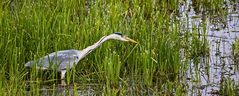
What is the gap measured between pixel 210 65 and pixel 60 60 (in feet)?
6.20

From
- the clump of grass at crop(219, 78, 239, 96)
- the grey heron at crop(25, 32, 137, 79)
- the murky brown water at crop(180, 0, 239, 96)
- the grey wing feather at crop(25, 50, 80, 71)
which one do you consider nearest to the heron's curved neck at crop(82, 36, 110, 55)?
the grey heron at crop(25, 32, 137, 79)

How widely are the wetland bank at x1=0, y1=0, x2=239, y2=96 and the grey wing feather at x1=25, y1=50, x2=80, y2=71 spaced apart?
10cm

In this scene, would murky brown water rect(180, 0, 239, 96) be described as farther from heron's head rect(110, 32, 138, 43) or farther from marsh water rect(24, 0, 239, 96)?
heron's head rect(110, 32, 138, 43)

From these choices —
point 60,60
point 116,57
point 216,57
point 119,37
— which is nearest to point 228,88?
point 116,57

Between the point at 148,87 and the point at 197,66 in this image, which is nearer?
the point at 148,87

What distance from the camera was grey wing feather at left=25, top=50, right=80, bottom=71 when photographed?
6.88 m

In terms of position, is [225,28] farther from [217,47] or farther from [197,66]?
[197,66]

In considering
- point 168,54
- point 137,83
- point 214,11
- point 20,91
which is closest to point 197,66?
point 168,54

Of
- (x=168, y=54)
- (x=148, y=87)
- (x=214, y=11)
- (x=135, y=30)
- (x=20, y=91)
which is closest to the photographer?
(x=20, y=91)

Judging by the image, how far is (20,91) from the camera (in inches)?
236

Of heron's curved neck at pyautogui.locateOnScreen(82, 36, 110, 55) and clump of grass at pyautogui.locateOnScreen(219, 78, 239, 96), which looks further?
heron's curved neck at pyautogui.locateOnScreen(82, 36, 110, 55)

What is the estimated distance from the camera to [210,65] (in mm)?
7793

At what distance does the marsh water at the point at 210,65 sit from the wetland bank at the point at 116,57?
0.4 inches

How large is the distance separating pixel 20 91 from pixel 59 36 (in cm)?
174
